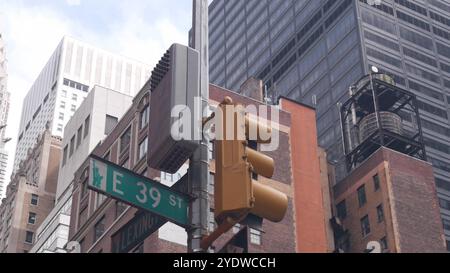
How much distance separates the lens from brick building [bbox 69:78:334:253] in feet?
217

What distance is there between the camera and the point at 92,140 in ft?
296

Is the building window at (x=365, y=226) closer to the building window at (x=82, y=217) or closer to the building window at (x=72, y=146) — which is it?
the building window at (x=82, y=217)

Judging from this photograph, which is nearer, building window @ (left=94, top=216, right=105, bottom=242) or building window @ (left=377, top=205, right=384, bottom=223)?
building window @ (left=94, top=216, right=105, bottom=242)

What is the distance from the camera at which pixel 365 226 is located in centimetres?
8112

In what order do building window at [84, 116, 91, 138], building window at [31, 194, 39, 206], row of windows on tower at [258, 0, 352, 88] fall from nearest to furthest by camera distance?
building window at [84, 116, 91, 138] → building window at [31, 194, 39, 206] → row of windows on tower at [258, 0, 352, 88]

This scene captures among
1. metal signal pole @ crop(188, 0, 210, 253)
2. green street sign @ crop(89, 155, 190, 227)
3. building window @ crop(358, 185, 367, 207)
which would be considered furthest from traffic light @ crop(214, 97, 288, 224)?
building window @ crop(358, 185, 367, 207)

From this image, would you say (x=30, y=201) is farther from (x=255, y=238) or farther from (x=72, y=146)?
(x=255, y=238)

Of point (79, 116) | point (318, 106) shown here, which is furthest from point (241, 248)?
point (318, 106)

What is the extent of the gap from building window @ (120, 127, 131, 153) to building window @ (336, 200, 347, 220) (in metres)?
25.1

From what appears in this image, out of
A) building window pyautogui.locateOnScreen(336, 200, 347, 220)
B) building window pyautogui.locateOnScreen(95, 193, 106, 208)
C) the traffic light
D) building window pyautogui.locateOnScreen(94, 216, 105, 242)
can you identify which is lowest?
the traffic light

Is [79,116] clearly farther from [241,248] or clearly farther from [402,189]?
[241,248]

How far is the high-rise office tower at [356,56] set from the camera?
471 feet

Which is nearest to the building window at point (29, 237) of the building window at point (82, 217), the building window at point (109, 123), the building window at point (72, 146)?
the building window at point (72, 146)

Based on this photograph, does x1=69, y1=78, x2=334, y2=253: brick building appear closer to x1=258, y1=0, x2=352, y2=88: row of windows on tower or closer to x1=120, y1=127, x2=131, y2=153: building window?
x1=120, y1=127, x2=131, y2=153: building window
